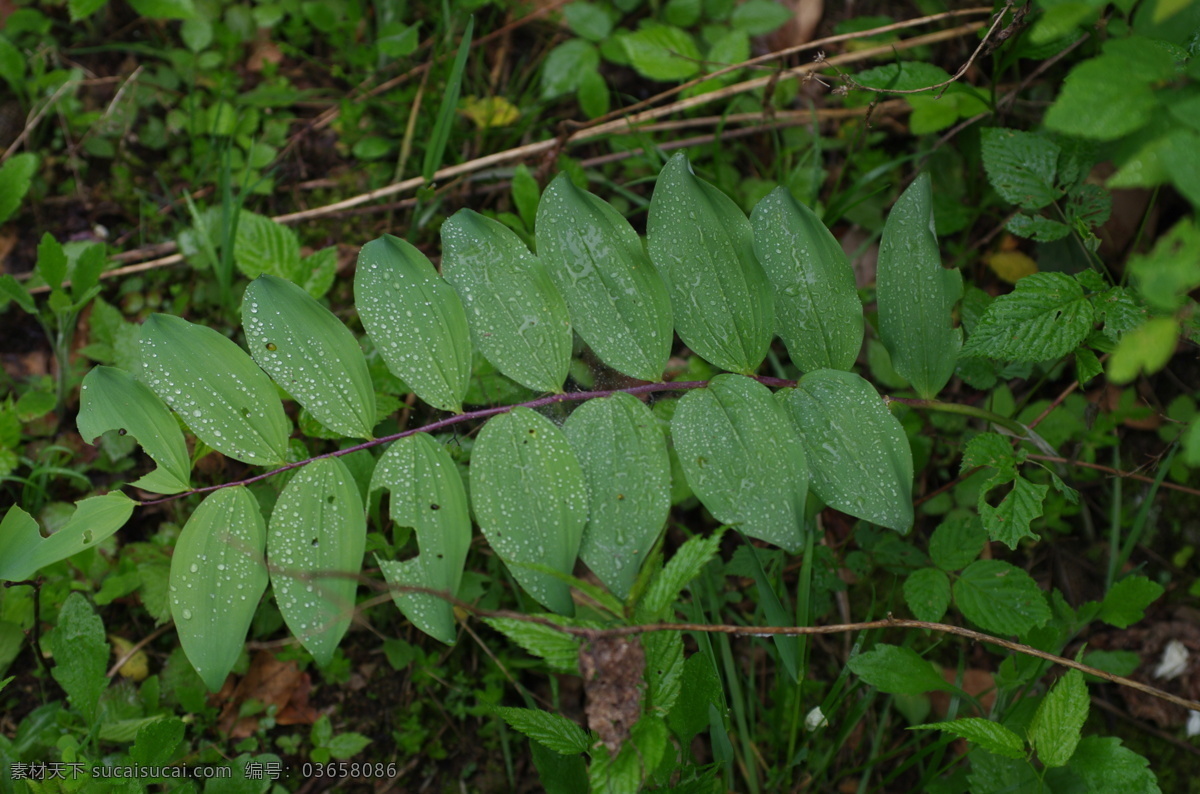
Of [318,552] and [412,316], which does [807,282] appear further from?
[318,552]

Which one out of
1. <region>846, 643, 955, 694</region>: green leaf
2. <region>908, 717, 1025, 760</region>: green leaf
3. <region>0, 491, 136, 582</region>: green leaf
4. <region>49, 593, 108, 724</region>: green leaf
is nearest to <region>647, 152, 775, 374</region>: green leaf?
<region>846, 643, 955, 694</region>: green leaf

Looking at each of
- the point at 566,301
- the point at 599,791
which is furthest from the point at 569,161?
the point at 599,791

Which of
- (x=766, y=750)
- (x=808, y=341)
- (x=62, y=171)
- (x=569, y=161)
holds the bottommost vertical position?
(x=766, y=750)

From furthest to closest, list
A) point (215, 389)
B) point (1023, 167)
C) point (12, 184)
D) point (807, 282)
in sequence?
point (12, 184) < point (1023, 167) < point (807, 282) < point (215, 389)

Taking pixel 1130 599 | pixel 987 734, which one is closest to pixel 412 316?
pixel 987 734

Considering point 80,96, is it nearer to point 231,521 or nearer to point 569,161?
point 569,161

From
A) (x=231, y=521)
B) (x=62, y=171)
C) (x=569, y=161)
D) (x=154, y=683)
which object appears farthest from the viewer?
(x=62, y=171)
